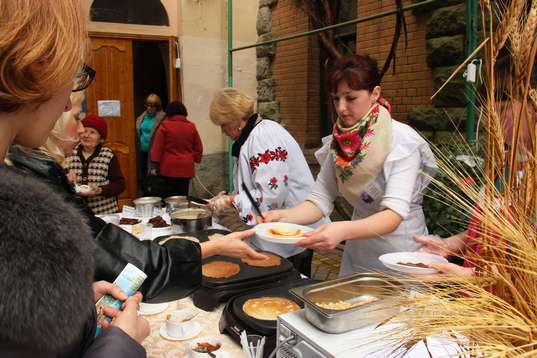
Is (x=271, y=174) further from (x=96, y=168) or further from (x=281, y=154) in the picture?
(x=96, y=168)

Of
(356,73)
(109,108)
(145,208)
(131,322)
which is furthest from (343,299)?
(109,108)

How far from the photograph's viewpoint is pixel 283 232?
82.1 inches

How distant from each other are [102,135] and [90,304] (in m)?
3.66

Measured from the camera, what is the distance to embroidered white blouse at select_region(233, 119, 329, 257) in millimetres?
2939

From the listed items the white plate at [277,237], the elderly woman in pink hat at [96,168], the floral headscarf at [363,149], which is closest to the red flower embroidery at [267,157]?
the floral headscarf at [363,149]

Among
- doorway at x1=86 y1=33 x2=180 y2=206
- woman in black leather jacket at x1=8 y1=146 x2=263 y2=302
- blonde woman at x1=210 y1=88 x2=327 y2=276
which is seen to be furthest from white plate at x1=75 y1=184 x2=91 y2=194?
doorway at x1=86 y1=33 x2=180 y2=206

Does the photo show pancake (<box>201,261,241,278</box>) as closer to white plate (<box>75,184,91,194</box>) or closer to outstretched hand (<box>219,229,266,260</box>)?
outstretched hand (<box>219,229,266,260</box>)

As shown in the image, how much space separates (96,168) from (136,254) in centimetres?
260

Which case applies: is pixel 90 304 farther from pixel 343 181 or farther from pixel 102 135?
pixel 102 135

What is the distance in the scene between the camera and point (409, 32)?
189 inches

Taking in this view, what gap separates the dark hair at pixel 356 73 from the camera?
84.5 inches

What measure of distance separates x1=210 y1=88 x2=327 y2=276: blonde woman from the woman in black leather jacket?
3.70ft

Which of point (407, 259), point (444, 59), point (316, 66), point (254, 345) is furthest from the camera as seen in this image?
point (316, 66)

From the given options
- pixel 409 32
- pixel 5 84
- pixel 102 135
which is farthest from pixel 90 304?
pixel 409 32
